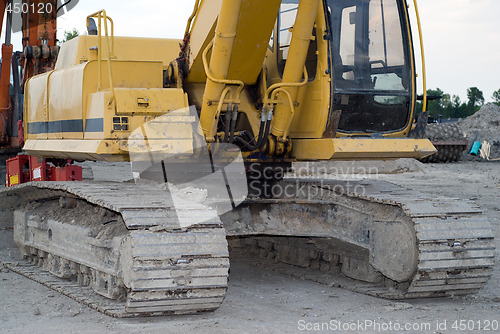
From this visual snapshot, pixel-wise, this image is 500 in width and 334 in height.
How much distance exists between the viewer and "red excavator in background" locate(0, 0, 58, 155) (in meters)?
9.88

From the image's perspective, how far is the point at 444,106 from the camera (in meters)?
57.8

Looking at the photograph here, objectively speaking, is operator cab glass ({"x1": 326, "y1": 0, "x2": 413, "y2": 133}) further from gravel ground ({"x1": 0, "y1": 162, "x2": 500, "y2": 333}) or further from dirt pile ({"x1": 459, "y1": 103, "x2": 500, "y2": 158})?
dirt pile ({"x1": 459, "y1": 103, "x2": 500, "y2": 158})

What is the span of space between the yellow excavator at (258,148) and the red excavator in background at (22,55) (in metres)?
2.69

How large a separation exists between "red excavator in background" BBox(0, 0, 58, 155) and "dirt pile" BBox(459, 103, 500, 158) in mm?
19841

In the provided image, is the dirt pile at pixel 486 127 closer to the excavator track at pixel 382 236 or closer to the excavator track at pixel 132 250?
the excavator track at pixel 382 236

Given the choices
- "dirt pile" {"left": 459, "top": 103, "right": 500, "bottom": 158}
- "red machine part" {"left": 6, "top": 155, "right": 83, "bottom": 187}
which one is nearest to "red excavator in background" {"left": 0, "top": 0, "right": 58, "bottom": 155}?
"red machine part" {"left": 6, "top": 155, "right": 83, "bottom": 187}

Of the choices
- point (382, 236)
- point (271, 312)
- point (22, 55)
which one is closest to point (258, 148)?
point (382, 236)

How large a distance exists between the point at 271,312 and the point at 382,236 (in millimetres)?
1341

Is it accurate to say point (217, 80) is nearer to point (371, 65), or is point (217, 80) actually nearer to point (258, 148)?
point (258, 148)

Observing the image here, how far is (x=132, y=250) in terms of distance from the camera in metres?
A: 5.13

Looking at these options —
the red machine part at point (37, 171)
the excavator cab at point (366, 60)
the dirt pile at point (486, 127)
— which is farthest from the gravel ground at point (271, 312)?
the dirt pile at point (486, 127)

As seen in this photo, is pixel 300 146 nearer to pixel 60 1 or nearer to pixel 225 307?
pixel 225 307

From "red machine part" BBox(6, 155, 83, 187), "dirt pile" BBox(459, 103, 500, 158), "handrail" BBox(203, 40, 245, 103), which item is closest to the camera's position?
"handrail" BBox(203, 40, 245, 103)

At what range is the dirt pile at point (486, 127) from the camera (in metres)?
27.1
